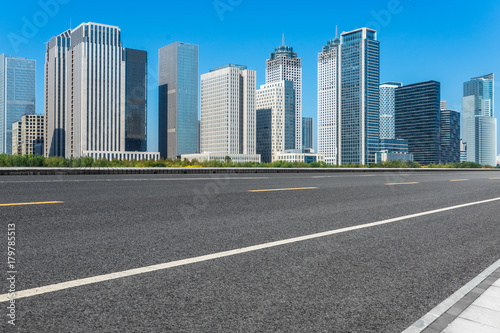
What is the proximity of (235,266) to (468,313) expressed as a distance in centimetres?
202

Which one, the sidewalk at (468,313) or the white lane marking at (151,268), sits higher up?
the white lane marking at (151,268)

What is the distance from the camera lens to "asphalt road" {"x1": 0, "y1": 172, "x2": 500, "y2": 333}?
9.37 feet

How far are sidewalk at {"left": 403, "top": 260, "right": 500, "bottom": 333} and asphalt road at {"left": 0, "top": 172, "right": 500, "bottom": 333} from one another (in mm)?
99

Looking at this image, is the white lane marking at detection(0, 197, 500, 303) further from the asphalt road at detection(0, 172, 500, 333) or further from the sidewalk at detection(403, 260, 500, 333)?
the sidewalk at detection(403, 260, 500, 333)

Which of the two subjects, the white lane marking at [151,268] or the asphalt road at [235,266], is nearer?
the asphalt road at [235,266]

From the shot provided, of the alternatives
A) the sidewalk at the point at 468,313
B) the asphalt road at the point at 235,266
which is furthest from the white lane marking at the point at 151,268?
the sidewalk at the point at 468,313

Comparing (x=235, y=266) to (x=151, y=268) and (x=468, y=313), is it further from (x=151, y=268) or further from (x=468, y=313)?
(x=468, y=313)

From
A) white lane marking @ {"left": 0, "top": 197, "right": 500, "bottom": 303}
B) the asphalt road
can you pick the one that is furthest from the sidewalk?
white lane marking @ {"left": 0, "top": 197, "right": 500, "bottom": 303}

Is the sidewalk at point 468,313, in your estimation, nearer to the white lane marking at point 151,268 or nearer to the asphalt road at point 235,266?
the asphalt road at point 235,266

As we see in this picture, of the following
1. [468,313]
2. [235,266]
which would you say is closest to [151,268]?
[235,266]

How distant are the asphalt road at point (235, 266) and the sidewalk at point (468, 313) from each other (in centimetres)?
10

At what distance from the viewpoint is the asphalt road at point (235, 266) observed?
2857 mm

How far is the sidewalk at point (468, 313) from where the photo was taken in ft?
9.29


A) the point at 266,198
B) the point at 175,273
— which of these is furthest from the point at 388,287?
the point at 266,198
